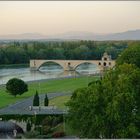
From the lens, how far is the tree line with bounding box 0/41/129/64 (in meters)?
26.9

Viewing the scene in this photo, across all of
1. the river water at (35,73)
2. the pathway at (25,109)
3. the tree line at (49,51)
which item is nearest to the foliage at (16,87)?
the pathway at (25,109)

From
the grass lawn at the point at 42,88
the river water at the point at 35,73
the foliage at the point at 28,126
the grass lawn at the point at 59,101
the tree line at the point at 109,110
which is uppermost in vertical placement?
the tree line at the point at 109,110

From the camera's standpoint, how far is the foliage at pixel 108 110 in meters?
5.90

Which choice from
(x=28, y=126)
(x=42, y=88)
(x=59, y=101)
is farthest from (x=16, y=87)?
(x=28, y=126)

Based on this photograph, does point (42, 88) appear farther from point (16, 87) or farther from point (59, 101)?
point (59, 101)

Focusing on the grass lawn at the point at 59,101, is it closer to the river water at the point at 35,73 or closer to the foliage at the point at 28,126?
the foliage at the point at 28,126

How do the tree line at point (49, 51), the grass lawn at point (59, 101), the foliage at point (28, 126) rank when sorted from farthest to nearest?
the tree line at point (49, 51) < the grass lawn at point (59, 101) < the foliage at point (28, 126)

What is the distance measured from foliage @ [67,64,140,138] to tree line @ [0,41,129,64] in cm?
2009

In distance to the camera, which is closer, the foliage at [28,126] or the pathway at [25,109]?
the foliage at [28,126]

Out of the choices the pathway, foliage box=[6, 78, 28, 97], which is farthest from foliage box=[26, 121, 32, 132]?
foliage box=[6, 78, 28, 97]

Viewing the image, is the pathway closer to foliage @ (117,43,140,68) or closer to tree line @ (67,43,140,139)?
foliage @ (117,43,140,68)

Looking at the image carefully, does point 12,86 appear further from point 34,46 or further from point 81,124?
point 34,46

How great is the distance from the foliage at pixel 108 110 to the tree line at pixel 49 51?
20089mm

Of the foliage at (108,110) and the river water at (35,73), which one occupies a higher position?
the foliage at (108,110)
